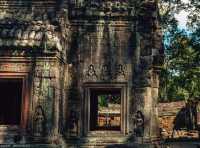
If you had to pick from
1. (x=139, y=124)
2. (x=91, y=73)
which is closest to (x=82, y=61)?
(x=91, y=73)

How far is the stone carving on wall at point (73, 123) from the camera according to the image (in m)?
10.2

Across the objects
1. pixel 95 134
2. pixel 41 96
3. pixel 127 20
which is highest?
pixel 127 20

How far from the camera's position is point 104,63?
1052cm

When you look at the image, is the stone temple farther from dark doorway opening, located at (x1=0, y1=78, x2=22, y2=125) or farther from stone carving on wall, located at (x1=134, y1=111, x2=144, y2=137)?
dark doorway opening, located at (x1=0, y1=78, x2=22, y2=125)

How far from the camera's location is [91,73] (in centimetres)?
1046

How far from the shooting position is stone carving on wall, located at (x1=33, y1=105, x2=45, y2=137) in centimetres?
903

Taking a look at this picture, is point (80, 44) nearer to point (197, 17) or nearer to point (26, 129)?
point (26, 129)

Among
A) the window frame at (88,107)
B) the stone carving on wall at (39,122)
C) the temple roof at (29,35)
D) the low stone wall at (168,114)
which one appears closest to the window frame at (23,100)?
the stone carving on wall at (39,122)

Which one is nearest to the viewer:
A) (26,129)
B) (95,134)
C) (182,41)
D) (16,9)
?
(26,129)

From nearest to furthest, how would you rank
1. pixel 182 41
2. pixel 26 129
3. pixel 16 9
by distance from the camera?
pixel 26 129 → pixel 16 9 → pixel 182 41

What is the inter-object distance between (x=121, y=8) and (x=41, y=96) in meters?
3.47

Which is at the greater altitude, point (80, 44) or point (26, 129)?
point (80, 44)

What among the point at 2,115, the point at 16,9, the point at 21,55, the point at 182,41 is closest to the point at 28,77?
the point at 21,55

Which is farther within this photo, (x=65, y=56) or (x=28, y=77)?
(x=65, y=56)
